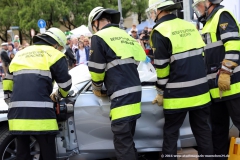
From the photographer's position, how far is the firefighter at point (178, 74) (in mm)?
2758

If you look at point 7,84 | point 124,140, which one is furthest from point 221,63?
point 7,84

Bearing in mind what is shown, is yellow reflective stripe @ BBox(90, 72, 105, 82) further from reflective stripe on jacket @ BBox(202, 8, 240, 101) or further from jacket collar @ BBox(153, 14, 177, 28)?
reflective stripe on jacket @ BBox(202, 8, 240, 101)

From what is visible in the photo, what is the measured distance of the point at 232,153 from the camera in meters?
3.10

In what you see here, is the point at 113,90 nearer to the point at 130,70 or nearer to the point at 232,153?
the point at 130,70

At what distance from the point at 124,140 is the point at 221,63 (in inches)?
48.9

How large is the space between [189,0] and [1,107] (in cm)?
586

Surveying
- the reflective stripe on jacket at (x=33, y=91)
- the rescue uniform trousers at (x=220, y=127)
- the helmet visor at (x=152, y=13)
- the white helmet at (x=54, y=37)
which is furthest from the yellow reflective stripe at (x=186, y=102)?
the white helmet at (x=54, y=37)

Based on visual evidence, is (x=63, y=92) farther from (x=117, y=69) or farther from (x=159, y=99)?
(x=159, y=99)

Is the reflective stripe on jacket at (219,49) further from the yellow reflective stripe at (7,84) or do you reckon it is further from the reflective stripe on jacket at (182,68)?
the yellow reflective stripe at (7,84)

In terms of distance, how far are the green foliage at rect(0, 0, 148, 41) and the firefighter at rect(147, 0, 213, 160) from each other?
75.0ft

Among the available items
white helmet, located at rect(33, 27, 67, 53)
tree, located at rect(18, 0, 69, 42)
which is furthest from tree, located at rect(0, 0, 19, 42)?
white helmet, located at rect(33, 27, 67, 53)

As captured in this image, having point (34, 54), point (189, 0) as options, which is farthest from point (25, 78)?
point (189, 0)

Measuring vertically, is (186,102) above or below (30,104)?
below

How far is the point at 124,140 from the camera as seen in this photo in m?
2.71
